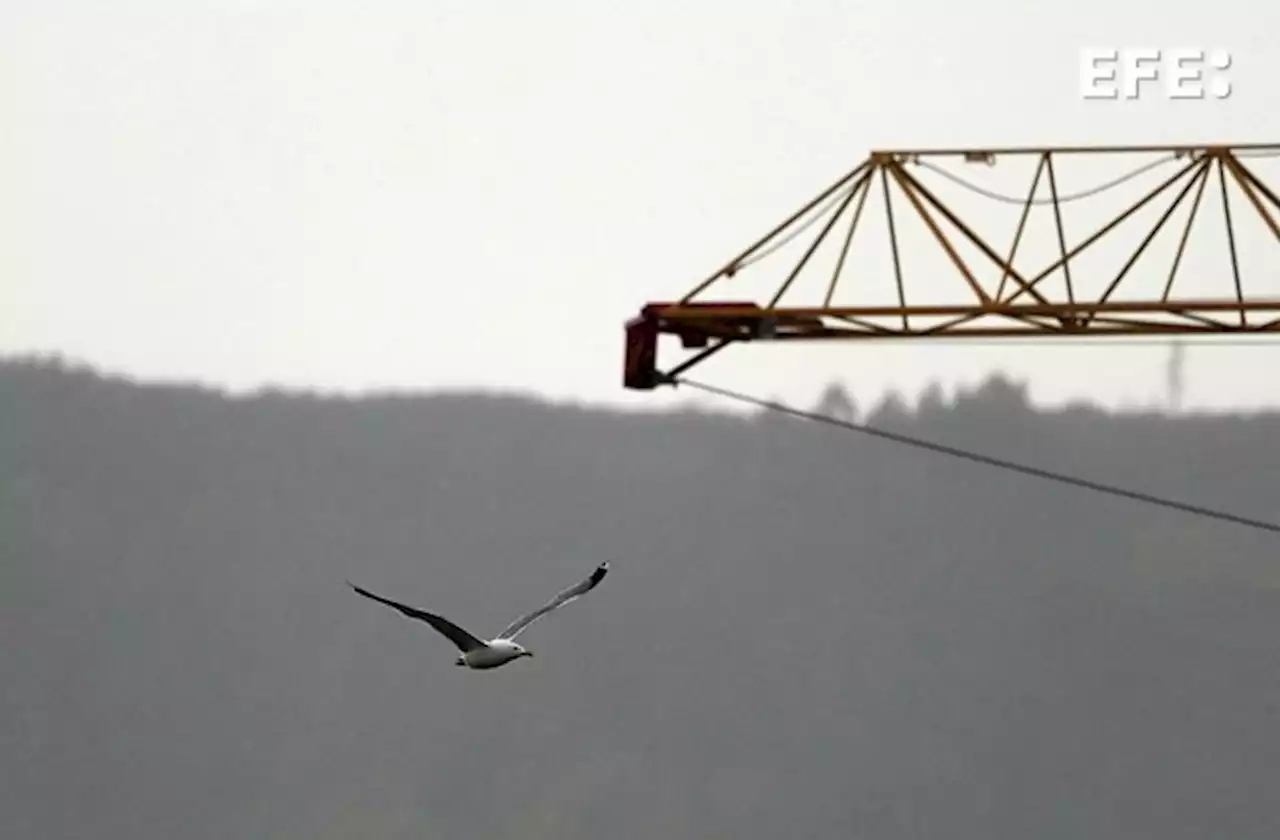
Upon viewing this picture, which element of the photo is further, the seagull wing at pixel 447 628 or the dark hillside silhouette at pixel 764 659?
the dark hillside silhouette at pixel 764 659

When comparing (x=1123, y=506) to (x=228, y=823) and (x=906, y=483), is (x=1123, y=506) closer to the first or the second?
(x=906, y=483)

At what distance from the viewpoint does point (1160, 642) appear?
60188mm

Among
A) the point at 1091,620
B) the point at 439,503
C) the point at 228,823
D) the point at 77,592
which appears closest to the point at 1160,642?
the point at 1091,620

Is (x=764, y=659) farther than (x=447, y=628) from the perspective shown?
Yes

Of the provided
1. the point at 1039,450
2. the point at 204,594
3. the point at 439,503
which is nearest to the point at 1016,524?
the point at 1039,450

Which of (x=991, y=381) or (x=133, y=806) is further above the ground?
(x=991, y=381)

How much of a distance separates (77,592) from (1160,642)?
Result: 93.6ft

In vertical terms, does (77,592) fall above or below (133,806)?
above

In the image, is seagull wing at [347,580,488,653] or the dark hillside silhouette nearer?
seagull wing at [347,580,488,653]

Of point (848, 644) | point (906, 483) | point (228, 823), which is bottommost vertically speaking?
point (228, 823)

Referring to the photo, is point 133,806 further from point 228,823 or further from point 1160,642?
point 1160,642

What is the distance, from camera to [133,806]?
60375mm

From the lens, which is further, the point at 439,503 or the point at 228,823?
the point at 439,503

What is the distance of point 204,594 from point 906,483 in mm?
18934
